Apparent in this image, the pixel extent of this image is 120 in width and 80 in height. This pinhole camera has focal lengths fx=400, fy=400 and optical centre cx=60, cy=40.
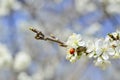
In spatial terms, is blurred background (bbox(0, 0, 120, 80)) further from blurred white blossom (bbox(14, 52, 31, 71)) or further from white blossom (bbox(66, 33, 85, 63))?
white blossom (bbox(66, 33, 85, 63))

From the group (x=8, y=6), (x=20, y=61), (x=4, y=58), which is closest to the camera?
(x=4, y=58)

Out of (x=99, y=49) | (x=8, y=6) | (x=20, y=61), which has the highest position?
(x=8, y=6)

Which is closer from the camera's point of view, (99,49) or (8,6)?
(99,49)

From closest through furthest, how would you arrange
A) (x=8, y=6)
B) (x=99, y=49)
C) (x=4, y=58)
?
(x=99, y=49), (x=4, y=58), (x=8, y=6)

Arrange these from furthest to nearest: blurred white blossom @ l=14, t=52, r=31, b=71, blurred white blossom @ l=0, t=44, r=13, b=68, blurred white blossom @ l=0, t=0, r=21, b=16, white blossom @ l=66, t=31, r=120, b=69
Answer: blurred white blossom @ l=0, t=0, r=21, b=16
blurred white blossom @ l=14, t=52, r=31, b=71
blurred white blossom @ l=0, t=44, r=13, b=68
white blossom @ l=66, t=31, r=120, b=69

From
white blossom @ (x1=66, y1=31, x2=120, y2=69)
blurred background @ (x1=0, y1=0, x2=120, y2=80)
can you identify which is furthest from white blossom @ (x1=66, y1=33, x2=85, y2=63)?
blurred background @ (x1=0, y1=0, x2=120, y2=80)

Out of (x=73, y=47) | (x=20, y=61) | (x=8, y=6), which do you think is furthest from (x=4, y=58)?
(x=73, y=47)

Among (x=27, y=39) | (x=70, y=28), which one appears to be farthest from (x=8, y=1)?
(x=27, y=39)

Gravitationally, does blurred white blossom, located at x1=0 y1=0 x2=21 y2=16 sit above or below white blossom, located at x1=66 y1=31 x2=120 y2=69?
above

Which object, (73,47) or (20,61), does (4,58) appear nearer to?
(20,61)

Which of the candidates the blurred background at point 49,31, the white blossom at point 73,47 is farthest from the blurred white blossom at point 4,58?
the white blossom at point 73,47
